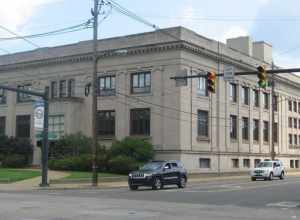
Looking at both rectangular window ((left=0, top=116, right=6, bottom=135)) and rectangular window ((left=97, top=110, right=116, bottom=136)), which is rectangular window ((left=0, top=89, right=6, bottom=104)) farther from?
rectangular window ((left=97, top=110, right=116, bottom=136))

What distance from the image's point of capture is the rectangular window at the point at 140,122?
176 feet

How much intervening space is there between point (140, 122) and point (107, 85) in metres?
5.59

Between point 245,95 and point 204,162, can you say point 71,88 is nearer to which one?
point 204,162

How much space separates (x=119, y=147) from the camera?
50.1 meters

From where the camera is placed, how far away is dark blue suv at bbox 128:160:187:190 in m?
33.2

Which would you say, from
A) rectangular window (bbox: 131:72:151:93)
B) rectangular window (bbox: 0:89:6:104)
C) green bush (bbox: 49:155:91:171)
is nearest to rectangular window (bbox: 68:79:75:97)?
rectangular window (bbox: 131:72:151:93)

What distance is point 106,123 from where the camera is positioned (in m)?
56.5

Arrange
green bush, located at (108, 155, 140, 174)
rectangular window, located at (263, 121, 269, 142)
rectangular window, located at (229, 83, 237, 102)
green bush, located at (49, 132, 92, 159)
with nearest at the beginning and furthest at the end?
green bush, located at (108, 155, 140, 174) → green bush, located at (49, 132, 92, 159) → rectangular window, located at (229, 83, 237, 102) → rectangular window, located at (263, 121, 269, 142)

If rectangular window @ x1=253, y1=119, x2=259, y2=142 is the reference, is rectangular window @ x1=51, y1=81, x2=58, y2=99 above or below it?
above

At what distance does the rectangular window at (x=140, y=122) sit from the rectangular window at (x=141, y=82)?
6.20 ft

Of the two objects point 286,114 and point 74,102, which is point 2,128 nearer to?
point 74,102

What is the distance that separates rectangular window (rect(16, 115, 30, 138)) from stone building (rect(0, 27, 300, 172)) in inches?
4.4

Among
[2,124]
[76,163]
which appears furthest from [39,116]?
[2,124]

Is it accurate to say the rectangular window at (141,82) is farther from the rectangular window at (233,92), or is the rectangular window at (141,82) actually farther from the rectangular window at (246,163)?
the rectangular window at (246,163)
